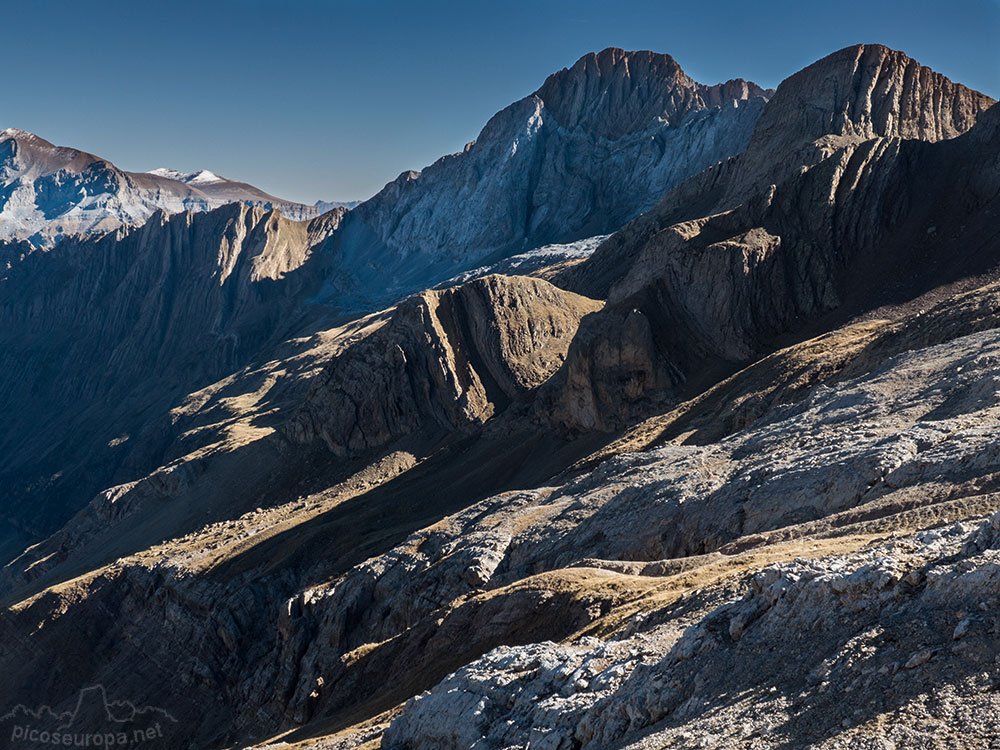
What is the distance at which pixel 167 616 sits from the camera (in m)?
51.3

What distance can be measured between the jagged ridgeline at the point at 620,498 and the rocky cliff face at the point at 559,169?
26246mm

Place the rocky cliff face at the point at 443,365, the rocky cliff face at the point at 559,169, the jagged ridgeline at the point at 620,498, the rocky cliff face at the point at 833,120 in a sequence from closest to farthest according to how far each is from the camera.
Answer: the jagged ridgeline at the point at 620,498
the rocky cliff face at the point at 443,365
the rocky cliff face at the point at 833,120
the rocky cliff face at the point at 559,169

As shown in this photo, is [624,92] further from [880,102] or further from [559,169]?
[880,102]

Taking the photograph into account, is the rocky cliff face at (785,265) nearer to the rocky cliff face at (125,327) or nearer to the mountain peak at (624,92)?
the rocky cliff face at (125,327)

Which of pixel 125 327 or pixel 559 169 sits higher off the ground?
pixel 559 169

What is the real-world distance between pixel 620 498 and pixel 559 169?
143425 millimetres

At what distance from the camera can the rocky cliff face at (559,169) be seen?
158750 millimetres

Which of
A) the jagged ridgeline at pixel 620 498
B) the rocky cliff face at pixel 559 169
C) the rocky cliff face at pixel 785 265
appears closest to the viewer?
the jagged ridgeline at pixel 620 498

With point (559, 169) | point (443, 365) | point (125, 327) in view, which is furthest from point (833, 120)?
point (125, 327)

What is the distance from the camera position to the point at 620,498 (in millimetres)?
30656

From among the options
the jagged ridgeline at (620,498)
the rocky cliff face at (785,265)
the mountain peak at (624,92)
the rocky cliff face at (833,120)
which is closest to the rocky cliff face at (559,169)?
the mountain peak at (624,92)

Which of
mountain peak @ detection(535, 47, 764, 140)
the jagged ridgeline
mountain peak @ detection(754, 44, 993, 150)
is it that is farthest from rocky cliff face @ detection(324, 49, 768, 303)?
mountain peak @ detection(754, 44, 993, 150)

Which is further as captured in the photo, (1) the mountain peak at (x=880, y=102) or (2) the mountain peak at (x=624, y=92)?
(2) the mountain peak at (x=624, y=92)

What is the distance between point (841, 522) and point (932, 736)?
11139 mm
